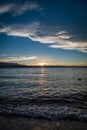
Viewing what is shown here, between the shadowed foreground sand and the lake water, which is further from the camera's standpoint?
the lake water

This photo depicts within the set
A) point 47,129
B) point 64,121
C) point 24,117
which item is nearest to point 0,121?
point 24,117

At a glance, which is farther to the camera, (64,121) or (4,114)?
(4,114)

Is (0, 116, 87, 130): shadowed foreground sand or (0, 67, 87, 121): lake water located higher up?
(0, 116, 87, 130): shadowed foreground sand

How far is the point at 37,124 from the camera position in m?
7.71

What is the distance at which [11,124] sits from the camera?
25.2 ft

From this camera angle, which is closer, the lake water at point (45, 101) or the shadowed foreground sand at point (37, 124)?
the shadowed foreground sand at point (37, 124)

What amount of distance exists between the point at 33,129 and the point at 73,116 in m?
3.11

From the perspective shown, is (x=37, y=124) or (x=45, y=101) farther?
(x=45, y=101)

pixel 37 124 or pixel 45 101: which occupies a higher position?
pixel 37 124

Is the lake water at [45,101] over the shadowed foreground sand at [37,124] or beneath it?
beneath

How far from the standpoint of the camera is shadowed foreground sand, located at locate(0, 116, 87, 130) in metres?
7.19

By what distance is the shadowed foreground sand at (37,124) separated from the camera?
283 inches

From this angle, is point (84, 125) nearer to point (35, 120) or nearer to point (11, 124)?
point (35, 120)

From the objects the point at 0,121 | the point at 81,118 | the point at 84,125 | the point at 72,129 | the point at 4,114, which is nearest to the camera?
the point at 72,129
